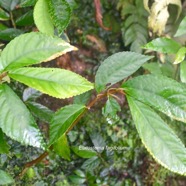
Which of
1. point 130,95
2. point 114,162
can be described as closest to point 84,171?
point 114,162

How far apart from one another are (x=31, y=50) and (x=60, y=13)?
343mm

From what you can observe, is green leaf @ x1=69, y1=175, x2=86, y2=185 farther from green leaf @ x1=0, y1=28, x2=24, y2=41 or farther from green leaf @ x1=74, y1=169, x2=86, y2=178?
green leaf @ x1=0, y1=28, x2=24, y2=41

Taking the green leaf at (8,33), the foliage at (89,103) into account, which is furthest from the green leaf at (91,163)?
the green leaf at (8,33)

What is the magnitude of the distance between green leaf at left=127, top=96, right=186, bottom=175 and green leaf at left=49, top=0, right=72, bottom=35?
387mm

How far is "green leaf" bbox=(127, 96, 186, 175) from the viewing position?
0.88m

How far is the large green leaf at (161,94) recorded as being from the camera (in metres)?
0.91

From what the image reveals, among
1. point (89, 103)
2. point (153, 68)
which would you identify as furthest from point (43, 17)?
point (153, 68)

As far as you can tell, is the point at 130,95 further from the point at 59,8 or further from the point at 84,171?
the point at 84,171

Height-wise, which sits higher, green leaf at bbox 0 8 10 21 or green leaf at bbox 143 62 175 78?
A: green leaf at bbox 0 8 10 21

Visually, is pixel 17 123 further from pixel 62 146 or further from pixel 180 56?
pixel 180 56

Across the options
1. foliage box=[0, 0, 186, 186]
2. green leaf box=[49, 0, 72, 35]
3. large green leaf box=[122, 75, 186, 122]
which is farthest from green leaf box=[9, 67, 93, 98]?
green leaf box=[49, 0, 72, 35]

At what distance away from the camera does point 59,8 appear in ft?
3.82

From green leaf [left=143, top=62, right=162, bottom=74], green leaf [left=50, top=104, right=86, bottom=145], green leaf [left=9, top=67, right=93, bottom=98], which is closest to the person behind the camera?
green leaf [left=9, top=67, right=93, bottom=98]

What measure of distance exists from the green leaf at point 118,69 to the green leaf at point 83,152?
508 mm
